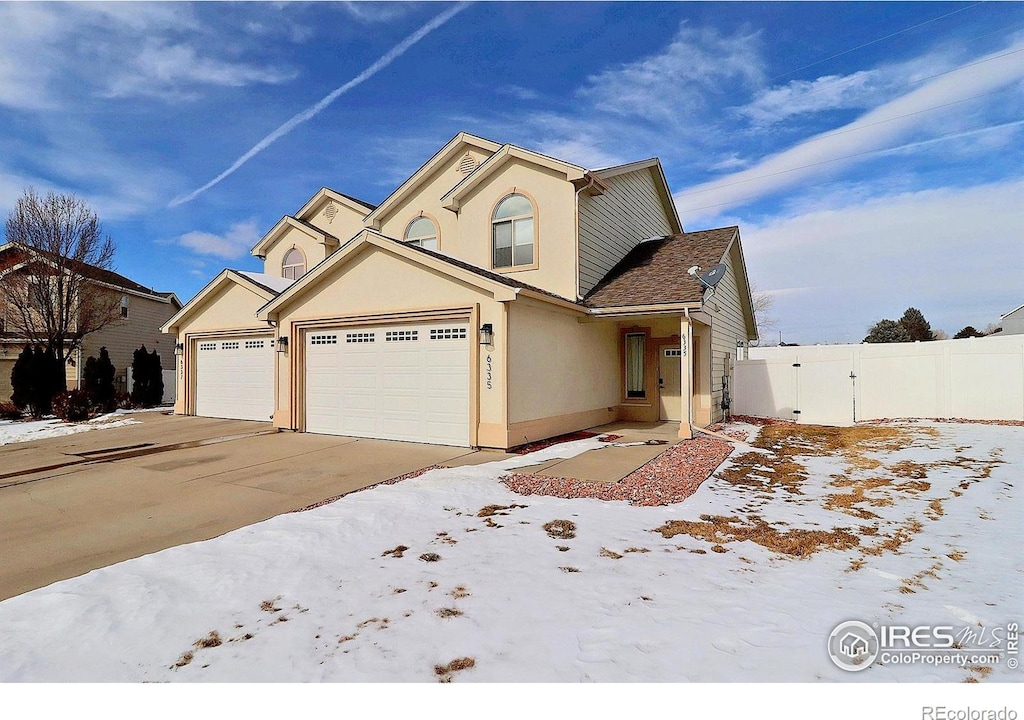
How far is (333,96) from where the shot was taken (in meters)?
12.8

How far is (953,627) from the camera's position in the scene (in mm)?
2812

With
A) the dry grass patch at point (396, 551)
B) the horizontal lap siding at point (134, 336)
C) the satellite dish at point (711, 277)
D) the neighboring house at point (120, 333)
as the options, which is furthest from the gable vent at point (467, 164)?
the horizontal lap siding at point (134, 336)

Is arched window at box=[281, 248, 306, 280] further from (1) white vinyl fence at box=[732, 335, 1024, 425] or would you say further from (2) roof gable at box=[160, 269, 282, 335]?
(1) white vinyl fence at box=[732, 335, 1024, 425]

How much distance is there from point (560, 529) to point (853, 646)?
2467 millimetres

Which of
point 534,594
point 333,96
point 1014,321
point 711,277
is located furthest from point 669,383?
point 1014,321

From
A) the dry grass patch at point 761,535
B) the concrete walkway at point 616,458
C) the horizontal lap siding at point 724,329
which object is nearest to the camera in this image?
the dry grass patch at point 761,535

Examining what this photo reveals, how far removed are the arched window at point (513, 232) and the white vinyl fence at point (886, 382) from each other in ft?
26.6

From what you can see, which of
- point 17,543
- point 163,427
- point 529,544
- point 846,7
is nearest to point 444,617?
point 529,544

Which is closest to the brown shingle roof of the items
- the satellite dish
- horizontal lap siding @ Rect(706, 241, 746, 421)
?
the satellite dish

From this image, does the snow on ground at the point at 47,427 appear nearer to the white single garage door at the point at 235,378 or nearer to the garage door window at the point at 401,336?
the white single garage door at the point at 235,378

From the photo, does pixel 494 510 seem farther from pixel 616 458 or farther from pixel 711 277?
pixel 711 277

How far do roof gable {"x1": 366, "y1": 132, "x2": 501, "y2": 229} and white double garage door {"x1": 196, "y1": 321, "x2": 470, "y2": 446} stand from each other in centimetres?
533

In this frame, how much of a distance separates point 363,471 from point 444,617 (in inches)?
191

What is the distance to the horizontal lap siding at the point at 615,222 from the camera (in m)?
12.0
